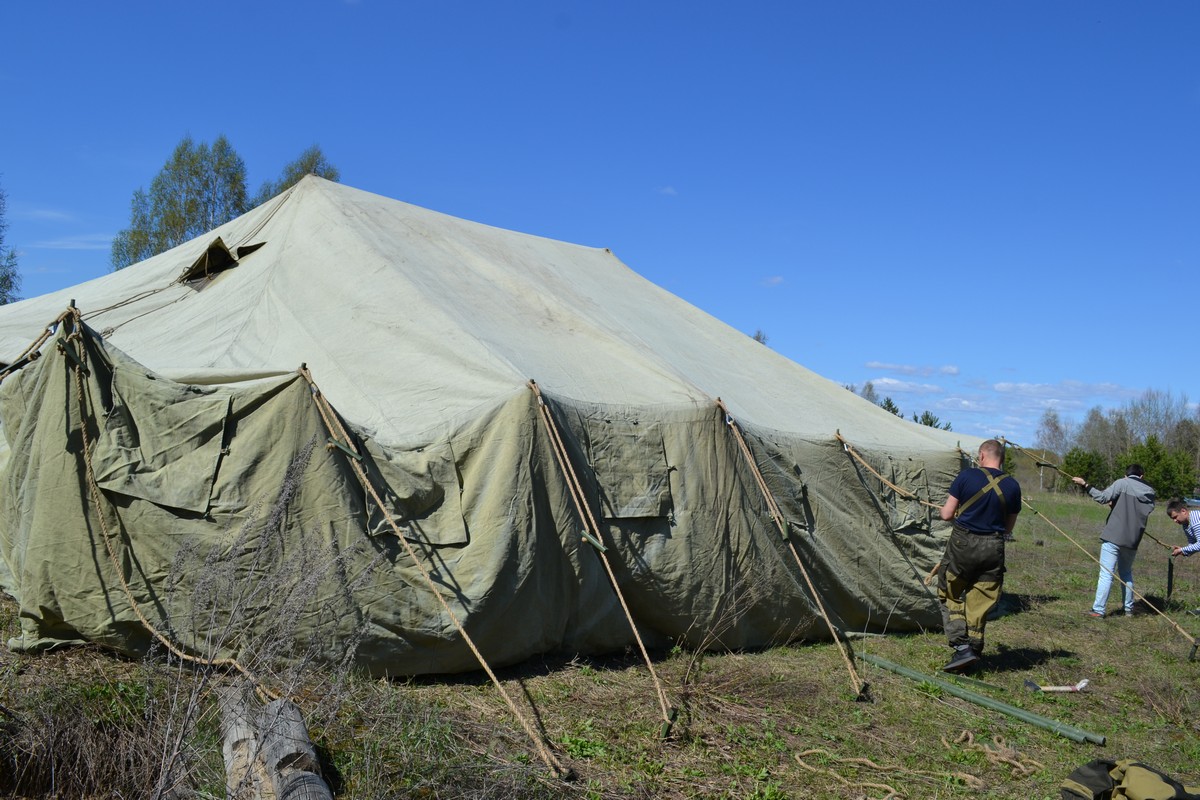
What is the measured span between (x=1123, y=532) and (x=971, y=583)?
11.7ft

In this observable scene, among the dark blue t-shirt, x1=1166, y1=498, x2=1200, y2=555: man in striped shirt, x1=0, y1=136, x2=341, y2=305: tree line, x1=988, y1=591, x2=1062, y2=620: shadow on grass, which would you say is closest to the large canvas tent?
the dark blue t-shirt

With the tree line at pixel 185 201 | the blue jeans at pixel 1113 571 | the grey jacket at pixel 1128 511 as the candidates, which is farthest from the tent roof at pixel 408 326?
the tree line at pixel 185 201

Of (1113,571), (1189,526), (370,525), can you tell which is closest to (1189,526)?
(1189,526)

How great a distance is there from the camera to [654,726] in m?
5.20

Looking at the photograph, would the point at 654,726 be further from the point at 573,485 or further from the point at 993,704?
the point at 993,704

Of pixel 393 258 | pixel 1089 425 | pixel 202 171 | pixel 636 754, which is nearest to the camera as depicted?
pixel 636 754

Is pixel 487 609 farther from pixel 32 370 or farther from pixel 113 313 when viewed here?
pixel 113 313

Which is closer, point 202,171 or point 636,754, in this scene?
point 636,754

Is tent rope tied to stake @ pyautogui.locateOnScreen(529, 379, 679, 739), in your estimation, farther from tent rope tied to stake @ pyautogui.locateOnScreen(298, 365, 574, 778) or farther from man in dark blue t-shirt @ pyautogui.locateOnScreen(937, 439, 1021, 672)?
man in dark blue t-shirt @ pyautogui.locateOnScreen(937, 439, 1021, 672)

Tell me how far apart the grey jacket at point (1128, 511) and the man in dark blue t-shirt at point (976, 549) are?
3061 mm

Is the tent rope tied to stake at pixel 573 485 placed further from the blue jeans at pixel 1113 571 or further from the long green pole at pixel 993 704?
the blue jeans at pixel 1113 571

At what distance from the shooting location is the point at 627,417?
6.57 metres

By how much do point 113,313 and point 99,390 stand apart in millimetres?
3036

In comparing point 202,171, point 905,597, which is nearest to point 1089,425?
point 202,171
